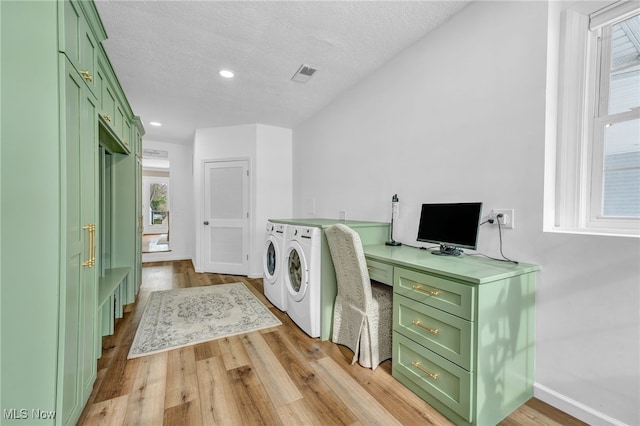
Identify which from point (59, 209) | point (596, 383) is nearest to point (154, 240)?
point (59, 209)

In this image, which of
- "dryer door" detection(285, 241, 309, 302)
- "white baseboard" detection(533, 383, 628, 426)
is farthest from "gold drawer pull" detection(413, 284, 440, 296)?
"dryer door" detection(285, 241, 309, 302)

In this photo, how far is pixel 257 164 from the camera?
14.2ft

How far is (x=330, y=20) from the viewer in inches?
77.4

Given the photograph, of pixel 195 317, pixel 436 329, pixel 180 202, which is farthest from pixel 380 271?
pixel 180 202

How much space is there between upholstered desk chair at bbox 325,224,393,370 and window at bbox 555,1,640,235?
3.84ft

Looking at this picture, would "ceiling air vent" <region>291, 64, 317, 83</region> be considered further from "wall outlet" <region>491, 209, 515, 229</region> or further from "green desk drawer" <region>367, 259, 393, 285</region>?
"wall outlet" <region>491, 209, 515, 229</region>

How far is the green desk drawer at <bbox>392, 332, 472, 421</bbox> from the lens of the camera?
1342 millimetres

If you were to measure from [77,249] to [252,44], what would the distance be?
1.93 meters

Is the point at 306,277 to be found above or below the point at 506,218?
below

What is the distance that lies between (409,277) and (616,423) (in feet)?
3.69

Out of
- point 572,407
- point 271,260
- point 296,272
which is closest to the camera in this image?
point 572,407

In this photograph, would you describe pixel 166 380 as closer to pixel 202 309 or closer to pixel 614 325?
pixel 202 309

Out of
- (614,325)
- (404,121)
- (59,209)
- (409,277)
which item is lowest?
(614,325)

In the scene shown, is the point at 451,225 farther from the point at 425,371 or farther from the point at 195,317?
the point at 195,317
